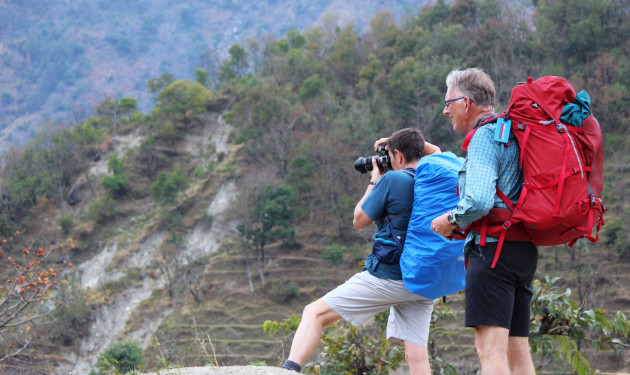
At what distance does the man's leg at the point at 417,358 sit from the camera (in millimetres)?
3125

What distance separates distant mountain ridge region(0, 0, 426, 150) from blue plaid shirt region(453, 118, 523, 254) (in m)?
89.2

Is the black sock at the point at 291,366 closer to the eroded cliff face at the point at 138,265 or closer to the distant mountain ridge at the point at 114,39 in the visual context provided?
the eroded cliff face at the point at 138,265

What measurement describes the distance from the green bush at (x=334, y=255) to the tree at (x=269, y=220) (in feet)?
6.96

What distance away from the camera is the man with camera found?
9.91 ft

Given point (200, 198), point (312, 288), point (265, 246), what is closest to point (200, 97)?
point (200, 198)

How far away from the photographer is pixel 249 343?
22.3m

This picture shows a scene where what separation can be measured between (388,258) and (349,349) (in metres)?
0.97

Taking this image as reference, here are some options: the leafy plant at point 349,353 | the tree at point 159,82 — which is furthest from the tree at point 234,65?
the leafy plant at point 349,353

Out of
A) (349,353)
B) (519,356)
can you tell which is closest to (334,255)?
(349,353)

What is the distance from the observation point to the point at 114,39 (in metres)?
107

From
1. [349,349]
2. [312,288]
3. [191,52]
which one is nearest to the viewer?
[349,349]


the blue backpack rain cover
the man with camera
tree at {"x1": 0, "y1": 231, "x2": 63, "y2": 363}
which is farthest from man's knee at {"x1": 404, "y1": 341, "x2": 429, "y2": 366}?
tree at {"x1": 0, "y1": 231, "x2": 63, "y2": 363}

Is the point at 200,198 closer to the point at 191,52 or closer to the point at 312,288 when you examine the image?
the point at 312,288

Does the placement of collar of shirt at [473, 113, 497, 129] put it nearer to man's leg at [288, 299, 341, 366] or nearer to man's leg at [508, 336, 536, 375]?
man's leg at [508, 336, 536, 375]
